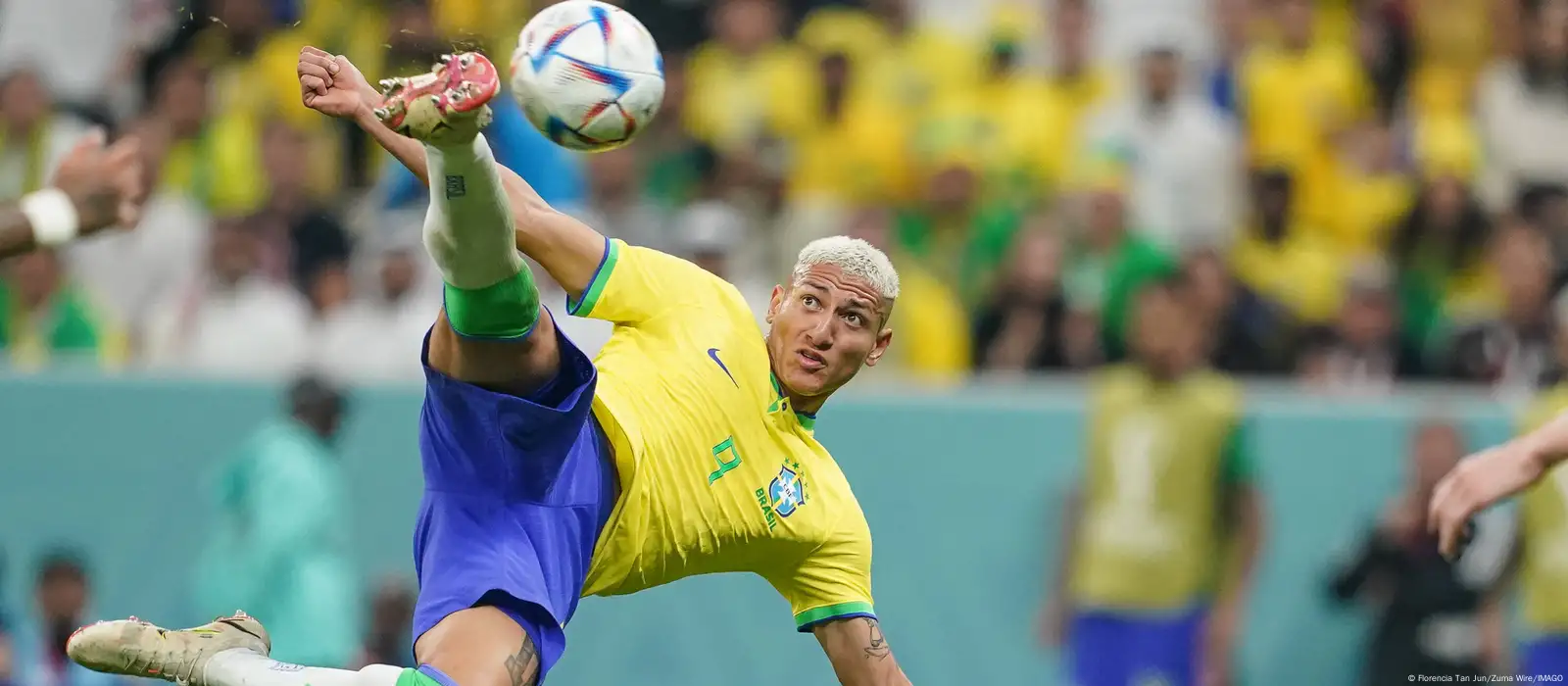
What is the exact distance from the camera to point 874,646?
6703 millimetres

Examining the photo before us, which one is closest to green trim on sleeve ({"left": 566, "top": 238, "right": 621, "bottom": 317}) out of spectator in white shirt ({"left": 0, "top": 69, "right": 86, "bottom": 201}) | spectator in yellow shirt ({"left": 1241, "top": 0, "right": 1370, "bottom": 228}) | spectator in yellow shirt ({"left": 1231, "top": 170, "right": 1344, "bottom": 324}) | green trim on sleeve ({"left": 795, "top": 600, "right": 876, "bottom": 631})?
green trim on sleeve ({"left": 795, "top": 600, "right": 876, "bottom": 631})

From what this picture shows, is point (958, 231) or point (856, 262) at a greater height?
point (856, 262)

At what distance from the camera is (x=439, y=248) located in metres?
5.60

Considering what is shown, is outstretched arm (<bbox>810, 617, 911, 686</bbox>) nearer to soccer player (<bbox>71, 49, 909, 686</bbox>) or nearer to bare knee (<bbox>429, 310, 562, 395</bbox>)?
soccer player (<bbox>71, 49, 909, 686</bbox>)

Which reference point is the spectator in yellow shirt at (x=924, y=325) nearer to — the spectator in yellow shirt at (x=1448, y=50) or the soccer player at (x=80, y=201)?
the spectator in yellow shirt at (x=1448, y=50)

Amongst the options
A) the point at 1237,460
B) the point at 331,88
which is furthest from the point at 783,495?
the point at 1237,460

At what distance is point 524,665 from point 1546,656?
21.2 ft

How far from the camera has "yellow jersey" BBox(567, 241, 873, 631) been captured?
6383 mm

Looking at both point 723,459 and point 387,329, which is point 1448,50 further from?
point 723,459

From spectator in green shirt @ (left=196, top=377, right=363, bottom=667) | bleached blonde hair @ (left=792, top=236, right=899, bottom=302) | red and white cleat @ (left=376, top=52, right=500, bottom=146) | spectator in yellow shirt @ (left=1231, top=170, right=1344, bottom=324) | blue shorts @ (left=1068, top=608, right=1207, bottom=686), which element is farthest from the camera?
spectator in yellow shirt @ (left=1231, top=170, right=1344, bottom=324)

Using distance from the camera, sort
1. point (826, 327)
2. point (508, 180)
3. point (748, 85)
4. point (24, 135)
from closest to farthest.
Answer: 1. point (508, 180)
2. point (826, 327)
3. point (24, 135)
4. point (748, 85)

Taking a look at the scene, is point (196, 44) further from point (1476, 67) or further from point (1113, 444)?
point (1476, 67)

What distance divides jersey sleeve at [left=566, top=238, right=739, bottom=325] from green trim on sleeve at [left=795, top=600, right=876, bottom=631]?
973mm

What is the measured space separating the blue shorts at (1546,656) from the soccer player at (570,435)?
200 inches
